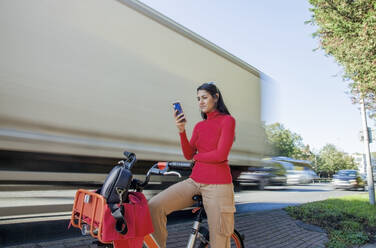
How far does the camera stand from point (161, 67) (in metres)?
5.19

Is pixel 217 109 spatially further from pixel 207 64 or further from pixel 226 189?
pixel 207 64

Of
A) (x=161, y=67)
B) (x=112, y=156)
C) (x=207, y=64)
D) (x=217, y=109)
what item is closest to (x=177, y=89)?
(x=161, y=67)

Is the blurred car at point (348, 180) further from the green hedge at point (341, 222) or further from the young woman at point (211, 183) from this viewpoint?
the young woman at point (211, 183)

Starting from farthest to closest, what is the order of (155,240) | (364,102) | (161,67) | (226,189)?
1. (364,102)
2. (161,67)
3. (226,189)
4. (155,240)

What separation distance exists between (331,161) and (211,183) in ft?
233

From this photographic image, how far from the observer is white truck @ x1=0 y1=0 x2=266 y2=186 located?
3414 mm

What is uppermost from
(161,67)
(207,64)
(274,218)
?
(207,64)

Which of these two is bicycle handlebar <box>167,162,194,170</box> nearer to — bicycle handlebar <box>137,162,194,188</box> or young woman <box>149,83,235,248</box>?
bicycle handlebar <box>137,162,194,188</box>

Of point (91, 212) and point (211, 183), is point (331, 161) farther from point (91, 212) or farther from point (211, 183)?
point (91, 212)

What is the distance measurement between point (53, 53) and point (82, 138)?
1.16 m

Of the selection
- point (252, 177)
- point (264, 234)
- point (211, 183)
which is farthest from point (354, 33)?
point (211, 183)

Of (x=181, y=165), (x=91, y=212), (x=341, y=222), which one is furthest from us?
(x=341, y=222)

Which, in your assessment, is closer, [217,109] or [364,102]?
[217,109]

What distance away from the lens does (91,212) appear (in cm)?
163
